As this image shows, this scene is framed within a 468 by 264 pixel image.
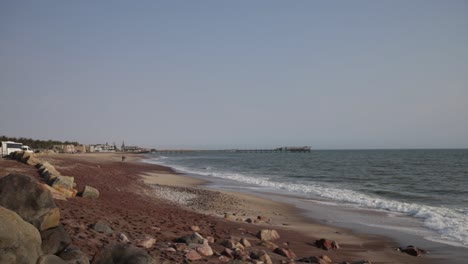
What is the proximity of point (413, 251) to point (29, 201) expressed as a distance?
8.81m

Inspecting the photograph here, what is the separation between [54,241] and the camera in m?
6.15

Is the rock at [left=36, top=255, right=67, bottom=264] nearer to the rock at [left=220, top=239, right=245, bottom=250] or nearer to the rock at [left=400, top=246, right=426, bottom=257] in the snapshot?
the rock at [left=220, top=239, right=245, bottom=250]

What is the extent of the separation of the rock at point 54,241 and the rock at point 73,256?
22 centimetres

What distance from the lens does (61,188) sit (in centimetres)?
1234

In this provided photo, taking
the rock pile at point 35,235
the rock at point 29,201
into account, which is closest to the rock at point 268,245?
the rock pile at point 35,235

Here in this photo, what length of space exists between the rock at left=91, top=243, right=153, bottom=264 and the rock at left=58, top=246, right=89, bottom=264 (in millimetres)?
162

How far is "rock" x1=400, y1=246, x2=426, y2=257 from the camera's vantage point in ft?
31.8

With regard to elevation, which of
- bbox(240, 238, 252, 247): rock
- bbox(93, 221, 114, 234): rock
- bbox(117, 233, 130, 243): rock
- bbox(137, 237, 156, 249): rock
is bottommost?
bbox(240, 238, 252, 247): rock

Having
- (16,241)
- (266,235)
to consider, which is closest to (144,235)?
(266,235)

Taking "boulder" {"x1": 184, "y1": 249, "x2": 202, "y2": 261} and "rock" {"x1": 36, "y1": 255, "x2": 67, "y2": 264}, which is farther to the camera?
"boulder" {"x1": 184, "y1": 249, "x2": 202, "y2": 261}

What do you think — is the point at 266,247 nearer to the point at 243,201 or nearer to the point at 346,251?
the point at 346,251

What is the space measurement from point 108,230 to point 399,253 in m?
7.17

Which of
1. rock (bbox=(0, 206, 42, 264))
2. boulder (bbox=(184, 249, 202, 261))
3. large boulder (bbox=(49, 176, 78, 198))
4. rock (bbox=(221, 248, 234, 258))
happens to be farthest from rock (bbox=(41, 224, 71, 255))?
large boulder (bbox=(49, 176, 78, 198))

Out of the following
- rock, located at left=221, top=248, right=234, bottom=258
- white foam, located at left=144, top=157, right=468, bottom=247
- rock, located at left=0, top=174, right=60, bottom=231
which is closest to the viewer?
rock, located at left=0, top=174, right=60, bottom=231
